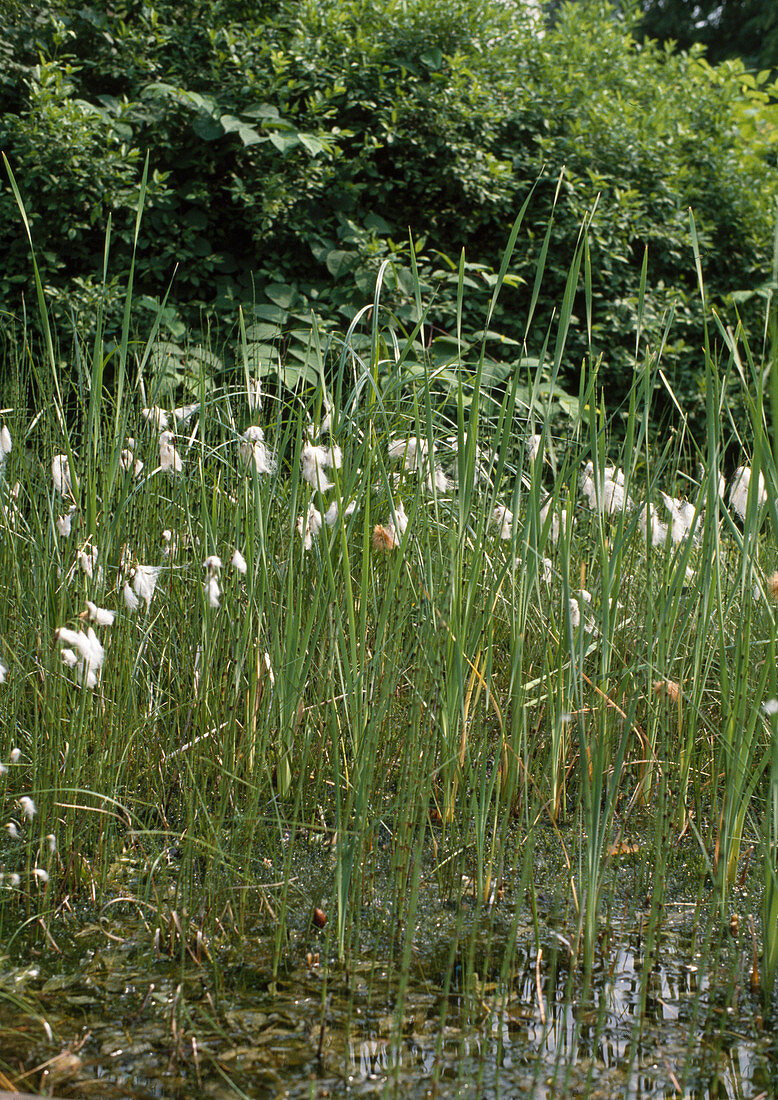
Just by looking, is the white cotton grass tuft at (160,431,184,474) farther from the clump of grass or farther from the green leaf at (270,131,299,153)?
the green leaf at (270,131,299,153)

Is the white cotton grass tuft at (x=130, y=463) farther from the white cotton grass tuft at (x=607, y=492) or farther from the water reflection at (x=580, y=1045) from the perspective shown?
the water reflection at (x=580, y=1045)

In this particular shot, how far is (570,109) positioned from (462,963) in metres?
4.07

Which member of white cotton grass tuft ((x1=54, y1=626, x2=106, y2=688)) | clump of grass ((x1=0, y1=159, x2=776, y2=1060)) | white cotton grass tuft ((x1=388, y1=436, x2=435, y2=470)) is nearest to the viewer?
white cotton grass tuft ((x1=54, y1=626, x2=106, y2=688))

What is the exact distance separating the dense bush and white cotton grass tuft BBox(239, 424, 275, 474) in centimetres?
194

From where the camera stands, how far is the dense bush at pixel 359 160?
3502mm

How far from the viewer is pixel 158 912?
120 cm

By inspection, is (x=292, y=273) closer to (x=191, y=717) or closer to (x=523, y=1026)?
(x=191, y=717)

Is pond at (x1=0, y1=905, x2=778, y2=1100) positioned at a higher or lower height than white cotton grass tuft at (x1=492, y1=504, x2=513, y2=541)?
lower

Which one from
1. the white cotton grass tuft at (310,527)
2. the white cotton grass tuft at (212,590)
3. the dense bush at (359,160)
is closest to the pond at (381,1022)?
the white cotton grass tuft at (212,590)

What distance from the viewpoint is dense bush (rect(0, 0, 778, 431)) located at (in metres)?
3.50

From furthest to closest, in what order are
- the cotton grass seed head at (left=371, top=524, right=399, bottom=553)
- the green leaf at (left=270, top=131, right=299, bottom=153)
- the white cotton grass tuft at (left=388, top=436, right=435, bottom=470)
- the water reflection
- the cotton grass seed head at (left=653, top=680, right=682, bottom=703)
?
the green leaf at (left=270, top=131, right=299, bottom=153), the white cotton grass tuft at (left=388, top=436, right=435, bottom=470), the cotton grass seed head at (left=371, top=524, right=399, bottom=553), the cotton grass seed head at (left=653, top=680, right=682, bottom=703), the water reflection

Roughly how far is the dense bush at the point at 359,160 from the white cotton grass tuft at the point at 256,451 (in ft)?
6.37

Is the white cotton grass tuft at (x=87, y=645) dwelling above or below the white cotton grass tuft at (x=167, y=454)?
below

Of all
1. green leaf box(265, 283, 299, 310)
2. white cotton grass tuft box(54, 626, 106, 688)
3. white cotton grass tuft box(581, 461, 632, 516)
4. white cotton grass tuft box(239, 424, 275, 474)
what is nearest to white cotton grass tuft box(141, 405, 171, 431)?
white cotton grass tuft box(239, 424, 275, 474)
